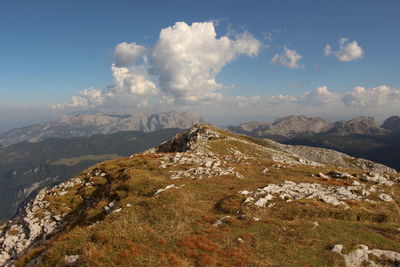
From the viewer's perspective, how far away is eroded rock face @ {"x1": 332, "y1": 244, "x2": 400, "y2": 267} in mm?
15141

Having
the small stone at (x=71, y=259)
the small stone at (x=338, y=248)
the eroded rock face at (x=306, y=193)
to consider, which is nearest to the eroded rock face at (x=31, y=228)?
the small stone at (x=71, y=259)

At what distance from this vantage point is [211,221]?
21.4 meters

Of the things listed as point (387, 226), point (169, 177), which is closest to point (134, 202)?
point (169, 177)

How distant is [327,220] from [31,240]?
3592 cm

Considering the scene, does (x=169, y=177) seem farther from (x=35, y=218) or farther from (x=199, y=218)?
(x=35, y=218)

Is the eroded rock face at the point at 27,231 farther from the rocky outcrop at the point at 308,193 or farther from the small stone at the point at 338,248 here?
the small stone at the point at 338,248

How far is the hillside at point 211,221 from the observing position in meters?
15.2

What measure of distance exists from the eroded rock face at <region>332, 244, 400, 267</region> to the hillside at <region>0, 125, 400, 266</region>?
64mm

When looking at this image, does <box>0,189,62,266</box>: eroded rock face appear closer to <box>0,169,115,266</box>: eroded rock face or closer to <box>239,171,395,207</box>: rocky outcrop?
<box>0,169,115,266</box>: eroded rock face

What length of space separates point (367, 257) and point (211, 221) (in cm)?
1131

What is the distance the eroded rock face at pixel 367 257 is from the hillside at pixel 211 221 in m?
0.06

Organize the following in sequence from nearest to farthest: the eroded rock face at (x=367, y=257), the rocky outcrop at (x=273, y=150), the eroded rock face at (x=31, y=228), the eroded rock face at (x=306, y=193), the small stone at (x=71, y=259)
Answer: the small stone at (x=71, y=259), the eroded rock face at (x=367, y=257), the eroded rock face at (x=306, y=193), the eroded rock face at (x=31, y=228), the rocky outcrop at (x=273, y=150)

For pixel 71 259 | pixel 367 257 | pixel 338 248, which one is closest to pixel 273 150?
pixel 338 248

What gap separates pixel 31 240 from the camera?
106 feet
